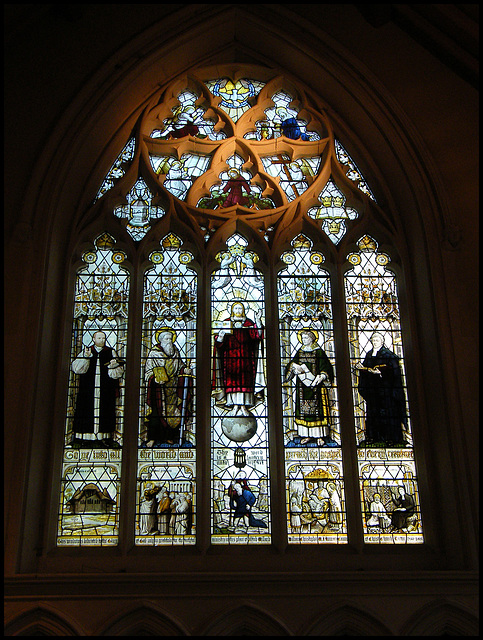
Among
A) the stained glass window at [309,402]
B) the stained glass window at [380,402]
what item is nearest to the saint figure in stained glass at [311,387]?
the stained glass window at [309,402]

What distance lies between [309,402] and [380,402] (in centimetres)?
59

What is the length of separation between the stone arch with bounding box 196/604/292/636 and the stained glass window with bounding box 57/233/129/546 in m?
1.14

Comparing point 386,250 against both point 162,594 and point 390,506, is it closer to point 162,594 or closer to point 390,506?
point 390,506

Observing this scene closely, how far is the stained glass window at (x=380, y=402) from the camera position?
6.12m

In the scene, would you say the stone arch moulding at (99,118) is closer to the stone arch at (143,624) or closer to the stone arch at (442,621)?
the stone arch at (143,624)

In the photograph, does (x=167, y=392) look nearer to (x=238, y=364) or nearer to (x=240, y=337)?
(x=238, y=364)

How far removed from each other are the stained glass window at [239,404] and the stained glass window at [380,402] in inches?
30.9

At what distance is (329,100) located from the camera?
26.1 ft

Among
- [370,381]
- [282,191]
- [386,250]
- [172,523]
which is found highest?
[282,191]

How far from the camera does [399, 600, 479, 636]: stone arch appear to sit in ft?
17.2

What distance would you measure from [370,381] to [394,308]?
2.53ft

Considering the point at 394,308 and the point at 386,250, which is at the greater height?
the point at 386,250

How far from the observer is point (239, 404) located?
6.43m

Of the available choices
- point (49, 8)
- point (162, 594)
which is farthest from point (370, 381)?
point (49, 8)
